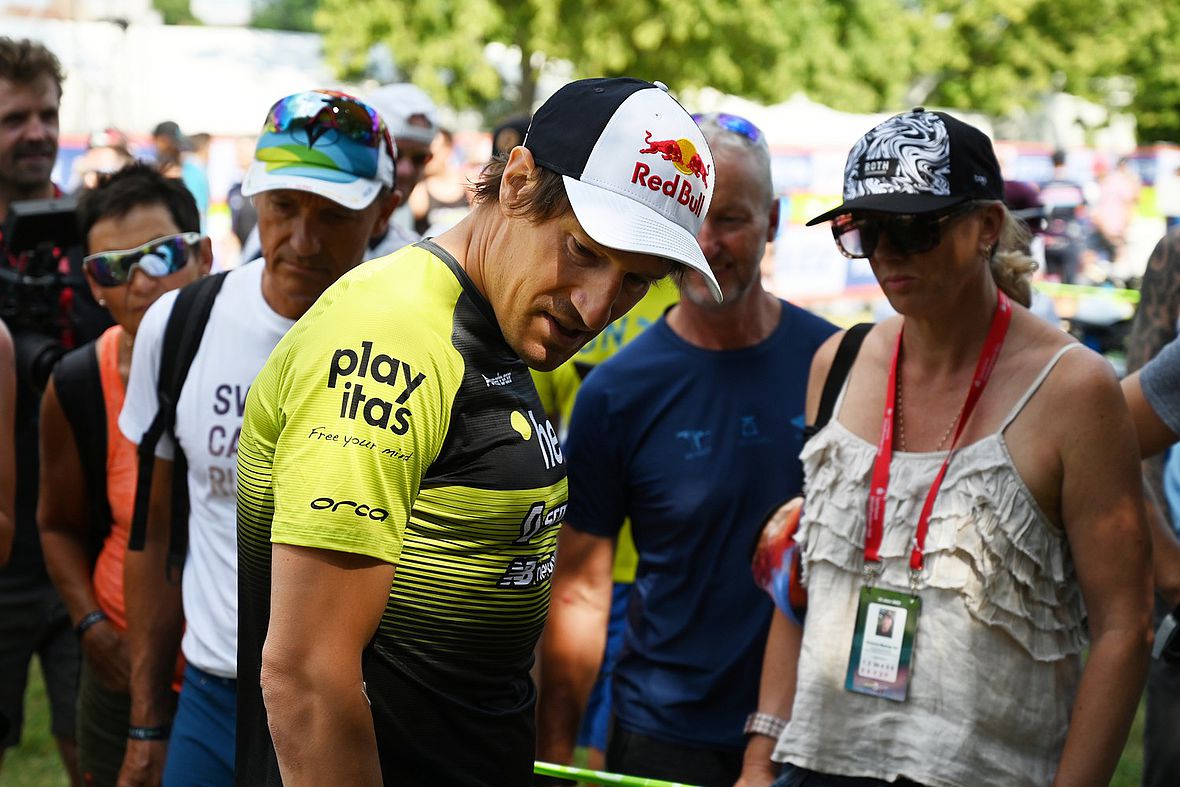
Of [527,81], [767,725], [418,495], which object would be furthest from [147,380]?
[527,81]

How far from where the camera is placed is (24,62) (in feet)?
16.9

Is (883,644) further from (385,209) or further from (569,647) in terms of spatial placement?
(385,209)

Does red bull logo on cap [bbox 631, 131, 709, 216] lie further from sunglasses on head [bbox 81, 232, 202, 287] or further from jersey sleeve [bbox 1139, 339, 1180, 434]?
sunglasses on head [bbox 81, 232, 202, 287]

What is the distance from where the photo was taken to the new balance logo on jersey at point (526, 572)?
2.12 metres

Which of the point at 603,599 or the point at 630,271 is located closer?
the point at 630,271

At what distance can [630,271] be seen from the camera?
6.80ft

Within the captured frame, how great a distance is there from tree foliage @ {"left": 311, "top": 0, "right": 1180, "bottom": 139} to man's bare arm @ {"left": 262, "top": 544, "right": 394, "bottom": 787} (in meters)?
24.3

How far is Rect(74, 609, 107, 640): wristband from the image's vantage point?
3916mm

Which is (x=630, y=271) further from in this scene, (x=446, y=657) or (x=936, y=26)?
(x=936, y=26)

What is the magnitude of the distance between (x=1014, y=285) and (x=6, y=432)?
277cm

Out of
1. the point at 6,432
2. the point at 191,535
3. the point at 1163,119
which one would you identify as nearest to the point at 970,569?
the point at 191,535

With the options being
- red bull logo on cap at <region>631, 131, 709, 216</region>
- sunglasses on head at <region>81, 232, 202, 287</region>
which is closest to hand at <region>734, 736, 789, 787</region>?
red bull logo on cap at <region>631, 131, 709, 216</region>

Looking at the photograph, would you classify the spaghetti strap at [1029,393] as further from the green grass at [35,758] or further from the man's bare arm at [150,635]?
the green grass at [35,758]

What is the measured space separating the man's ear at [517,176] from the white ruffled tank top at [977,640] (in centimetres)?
117
